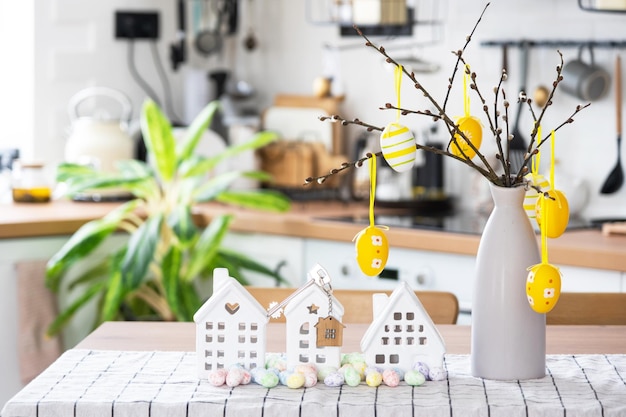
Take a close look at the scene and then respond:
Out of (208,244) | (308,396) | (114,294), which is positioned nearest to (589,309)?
(308,396)

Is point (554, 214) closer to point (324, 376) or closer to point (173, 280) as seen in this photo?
point (324, 376)

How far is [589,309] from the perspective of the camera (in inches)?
78.7

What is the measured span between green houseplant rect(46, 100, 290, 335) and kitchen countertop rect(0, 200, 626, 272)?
2.3 inches

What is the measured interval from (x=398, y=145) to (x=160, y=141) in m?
1.86

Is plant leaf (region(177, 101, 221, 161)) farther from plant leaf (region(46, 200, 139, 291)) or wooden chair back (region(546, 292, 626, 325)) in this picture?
wooden chair back (region(546, 292, 626, 325))

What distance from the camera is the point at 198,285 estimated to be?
11.2 ft

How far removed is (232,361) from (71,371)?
225 mm

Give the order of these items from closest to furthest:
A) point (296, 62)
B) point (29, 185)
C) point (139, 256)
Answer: point (139, 256) → point (29, 185) → point (296, 62)

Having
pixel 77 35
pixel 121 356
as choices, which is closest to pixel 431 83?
pixel 77 35

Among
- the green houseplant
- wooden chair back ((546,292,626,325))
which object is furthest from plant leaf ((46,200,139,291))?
wooden chair back ((546,292,626,325))

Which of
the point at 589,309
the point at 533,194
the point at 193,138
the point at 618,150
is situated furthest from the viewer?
the point at 193,138

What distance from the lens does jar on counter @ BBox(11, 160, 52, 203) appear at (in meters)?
3.60

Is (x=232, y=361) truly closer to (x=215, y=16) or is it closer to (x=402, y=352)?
(x=402, y=352)

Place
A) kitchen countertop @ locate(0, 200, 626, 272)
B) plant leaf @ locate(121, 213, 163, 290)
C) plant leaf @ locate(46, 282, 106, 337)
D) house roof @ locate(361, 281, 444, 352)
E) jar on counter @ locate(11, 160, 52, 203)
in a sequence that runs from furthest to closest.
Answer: jar on counter @ locate(11, 160, 52, 203) → plant leaf @ locate(46, 282, 106, 337) → plant leaf @ locate(121, 213, 163, 290) → kitchen countertop @ locate(0, 200, 626, 272) → house roof @ locate(361, 281, 444, 352)
